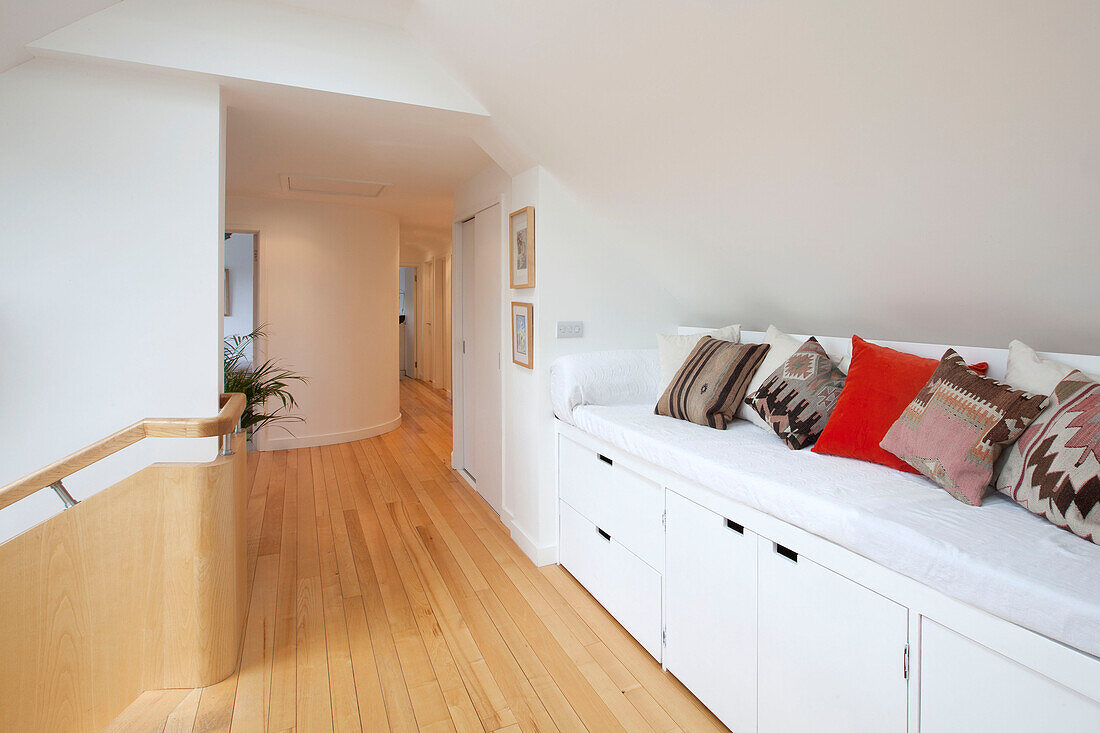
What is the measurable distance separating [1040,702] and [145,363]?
274 cm

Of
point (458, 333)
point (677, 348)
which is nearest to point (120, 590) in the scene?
point (677, 348)

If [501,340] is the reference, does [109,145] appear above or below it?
above

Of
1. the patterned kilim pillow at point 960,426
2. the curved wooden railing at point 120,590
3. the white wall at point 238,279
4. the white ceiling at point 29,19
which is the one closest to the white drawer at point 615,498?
the patterned kilim pillow at point 960,426

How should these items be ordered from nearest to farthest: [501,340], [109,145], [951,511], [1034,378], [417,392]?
[951,511] → [1034,378] → [109,145] → [501,340] → [417,392]

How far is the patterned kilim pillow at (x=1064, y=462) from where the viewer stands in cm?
115

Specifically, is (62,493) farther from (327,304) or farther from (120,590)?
(327,304)

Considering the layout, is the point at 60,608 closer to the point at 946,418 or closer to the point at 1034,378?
the point at 946,418

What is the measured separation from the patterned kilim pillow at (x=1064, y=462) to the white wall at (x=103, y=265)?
2.63 metres

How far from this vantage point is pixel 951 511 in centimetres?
131

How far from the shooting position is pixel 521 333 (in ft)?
10.1

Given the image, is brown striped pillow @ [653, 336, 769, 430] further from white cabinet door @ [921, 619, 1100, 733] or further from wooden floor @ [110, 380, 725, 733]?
white cabinet door @ [921, 619, 1100, 733]

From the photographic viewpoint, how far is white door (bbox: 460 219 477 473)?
416 centimetres

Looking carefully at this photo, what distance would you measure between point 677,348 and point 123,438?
2209mm

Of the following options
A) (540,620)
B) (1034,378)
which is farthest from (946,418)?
(540,620)
